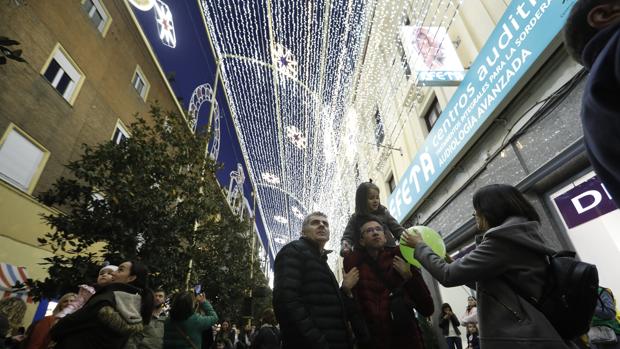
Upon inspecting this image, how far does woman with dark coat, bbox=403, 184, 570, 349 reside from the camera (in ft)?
4.66

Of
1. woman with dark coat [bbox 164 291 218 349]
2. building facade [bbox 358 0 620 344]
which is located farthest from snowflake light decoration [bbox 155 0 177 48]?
woman with dark coat [bbox 164 291 218 349]

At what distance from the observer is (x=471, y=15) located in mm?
6336

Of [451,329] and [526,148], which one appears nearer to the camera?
[526,148]

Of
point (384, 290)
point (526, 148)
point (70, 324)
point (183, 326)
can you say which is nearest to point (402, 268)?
point (384, 290)

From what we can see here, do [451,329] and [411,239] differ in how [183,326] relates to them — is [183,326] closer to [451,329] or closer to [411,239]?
[411,239]

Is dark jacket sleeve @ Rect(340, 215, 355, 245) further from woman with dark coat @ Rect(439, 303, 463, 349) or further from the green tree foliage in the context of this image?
woman with dark coat @ Rect(439, 303, 463, 349)

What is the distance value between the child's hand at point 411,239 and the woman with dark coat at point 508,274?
0.42m

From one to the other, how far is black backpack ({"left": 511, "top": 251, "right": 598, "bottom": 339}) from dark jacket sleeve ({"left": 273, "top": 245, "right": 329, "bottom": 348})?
125 centimetres

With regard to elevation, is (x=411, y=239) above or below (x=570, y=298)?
above

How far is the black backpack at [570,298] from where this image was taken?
4.58 ft

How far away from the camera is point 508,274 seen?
63.6 inches

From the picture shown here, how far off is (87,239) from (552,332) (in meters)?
6.36

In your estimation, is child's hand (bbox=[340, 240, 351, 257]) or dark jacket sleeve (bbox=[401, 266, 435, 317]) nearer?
dark jacket sleeve (bbox=[401, 266, 435, 317])

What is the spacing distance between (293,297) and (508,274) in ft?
4.32
